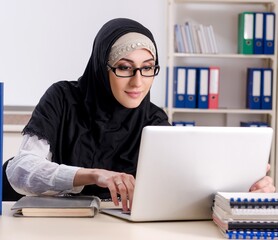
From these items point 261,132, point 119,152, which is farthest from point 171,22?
point 261,132

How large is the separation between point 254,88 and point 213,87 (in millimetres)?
314

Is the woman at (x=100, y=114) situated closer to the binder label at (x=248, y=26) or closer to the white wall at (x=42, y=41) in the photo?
the white wall at (x=42, y=41)

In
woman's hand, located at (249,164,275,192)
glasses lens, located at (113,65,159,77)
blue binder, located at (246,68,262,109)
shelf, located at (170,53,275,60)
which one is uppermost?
shelf, located at (170,53,275,60)

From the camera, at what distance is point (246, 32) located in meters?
4.37

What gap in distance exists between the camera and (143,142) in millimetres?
1414

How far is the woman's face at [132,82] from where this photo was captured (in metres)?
2.09

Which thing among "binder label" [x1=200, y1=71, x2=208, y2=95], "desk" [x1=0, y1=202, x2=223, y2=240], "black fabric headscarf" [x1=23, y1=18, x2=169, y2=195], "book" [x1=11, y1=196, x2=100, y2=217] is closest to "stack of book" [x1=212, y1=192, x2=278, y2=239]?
"desk" [x1=0, y1=202, x2=223, y2=240]

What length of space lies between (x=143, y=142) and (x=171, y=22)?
297cm

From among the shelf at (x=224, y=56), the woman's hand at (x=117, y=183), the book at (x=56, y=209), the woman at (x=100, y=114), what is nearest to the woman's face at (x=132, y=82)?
the woman at (x=100, y=114)

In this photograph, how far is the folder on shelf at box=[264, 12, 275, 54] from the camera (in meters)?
4.36

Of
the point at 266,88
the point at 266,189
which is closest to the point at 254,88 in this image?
the point at 266,88

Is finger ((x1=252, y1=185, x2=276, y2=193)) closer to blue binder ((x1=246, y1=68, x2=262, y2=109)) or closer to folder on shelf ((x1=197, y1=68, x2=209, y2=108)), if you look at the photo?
folder on shelf ((x1=197, y1=68, x2=209, y2=108))

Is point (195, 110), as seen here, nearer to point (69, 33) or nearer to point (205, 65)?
point (205, 65)

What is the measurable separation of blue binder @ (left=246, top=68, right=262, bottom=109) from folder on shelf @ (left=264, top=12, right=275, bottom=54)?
0.16 meters
